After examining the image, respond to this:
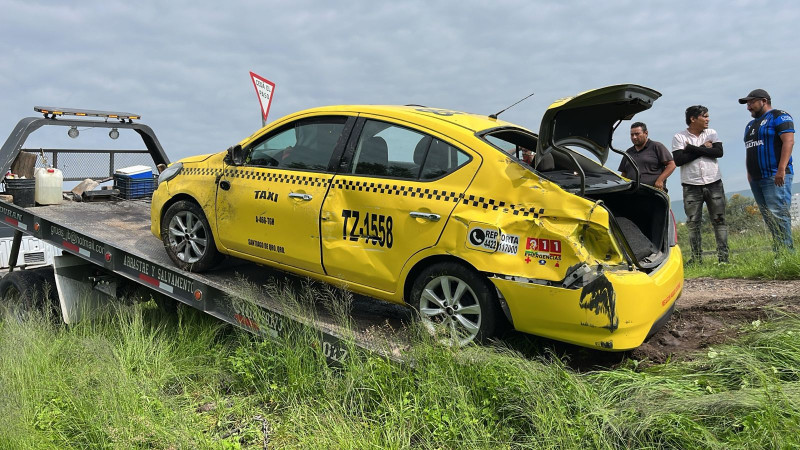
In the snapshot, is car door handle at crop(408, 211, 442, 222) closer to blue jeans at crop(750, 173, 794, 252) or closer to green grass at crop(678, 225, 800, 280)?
green grass at crop(678, 225, 800, 280)

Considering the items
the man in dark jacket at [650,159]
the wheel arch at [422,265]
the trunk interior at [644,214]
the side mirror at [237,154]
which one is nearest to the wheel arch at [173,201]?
the side mirror at [237,154]

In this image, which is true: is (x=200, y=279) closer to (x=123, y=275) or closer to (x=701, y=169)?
(x=123, y=275)

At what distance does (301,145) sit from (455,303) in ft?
5.86

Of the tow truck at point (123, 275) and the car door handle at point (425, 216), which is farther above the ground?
the car door handle at point (425, 216)

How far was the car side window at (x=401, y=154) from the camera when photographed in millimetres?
3643

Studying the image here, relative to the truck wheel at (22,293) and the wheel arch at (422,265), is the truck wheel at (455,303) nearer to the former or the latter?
the wheel arch at (422,265)

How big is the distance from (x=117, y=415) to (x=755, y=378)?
3502mm

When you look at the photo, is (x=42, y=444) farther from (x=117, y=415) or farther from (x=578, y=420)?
(x=578, y=420)

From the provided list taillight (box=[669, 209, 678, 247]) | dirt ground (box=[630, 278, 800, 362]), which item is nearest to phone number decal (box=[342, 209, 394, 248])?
dirt ground (box=[630, 278, 800, 362])

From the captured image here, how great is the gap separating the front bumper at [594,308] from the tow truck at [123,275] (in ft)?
2.65

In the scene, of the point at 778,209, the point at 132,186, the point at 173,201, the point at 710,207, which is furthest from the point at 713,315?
the point at 132,186

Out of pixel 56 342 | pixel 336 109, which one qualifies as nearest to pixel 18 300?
pixel 56 342

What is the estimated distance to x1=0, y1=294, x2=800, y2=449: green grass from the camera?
8.88 feet

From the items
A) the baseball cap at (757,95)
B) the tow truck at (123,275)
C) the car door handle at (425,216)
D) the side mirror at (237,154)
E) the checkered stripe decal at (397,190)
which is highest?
the baseball cap at (757,95)
